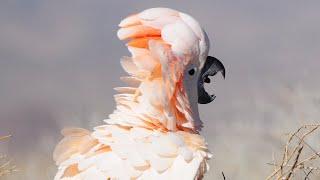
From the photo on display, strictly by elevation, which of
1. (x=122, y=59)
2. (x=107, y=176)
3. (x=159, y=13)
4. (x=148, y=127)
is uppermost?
(x=159, y=13)

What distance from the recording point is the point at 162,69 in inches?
207

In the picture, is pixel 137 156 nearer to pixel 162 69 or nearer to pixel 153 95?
pixel 153 95

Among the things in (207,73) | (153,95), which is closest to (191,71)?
(207,73)

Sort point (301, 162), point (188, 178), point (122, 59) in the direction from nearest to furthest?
1. point (301, 162)
2. point (188, 178)
3. point (122, 59)

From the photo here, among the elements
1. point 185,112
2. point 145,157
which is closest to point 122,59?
point 185,112

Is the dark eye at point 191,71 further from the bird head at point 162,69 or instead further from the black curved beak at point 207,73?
the black curved beak at point 207,73

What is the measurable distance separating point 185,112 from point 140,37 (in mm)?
756

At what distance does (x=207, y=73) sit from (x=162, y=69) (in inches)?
36.0

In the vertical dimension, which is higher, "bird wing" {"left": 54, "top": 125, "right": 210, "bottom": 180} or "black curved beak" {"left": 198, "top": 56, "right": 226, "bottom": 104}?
"black curved beak" {"left": 198, "top": 56, "right": 226, "bottom": 104}

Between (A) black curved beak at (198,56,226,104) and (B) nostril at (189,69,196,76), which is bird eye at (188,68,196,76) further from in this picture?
(A) black curved beak at (198,56,226,104)

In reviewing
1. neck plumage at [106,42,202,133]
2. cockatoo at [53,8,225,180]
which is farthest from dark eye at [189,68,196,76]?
neck plumage at [106,42,202,133]

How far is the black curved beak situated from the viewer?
19.8 ft

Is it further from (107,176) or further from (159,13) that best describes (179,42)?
(107,176)

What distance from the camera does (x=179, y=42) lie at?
540 cm
